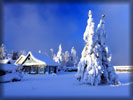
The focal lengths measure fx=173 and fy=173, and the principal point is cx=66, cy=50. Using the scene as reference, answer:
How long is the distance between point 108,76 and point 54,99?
9.85 metres

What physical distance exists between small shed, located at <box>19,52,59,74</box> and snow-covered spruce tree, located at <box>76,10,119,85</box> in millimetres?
24080

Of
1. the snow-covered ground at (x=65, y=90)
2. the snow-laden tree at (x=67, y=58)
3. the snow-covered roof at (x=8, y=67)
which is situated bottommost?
the snow-covered ground at (x=65, y=90)

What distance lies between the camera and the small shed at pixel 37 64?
42406 mm

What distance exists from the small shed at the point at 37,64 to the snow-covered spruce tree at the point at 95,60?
24080 mm

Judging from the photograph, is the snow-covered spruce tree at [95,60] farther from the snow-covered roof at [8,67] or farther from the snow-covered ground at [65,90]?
the snow-covered roof at [8,67]

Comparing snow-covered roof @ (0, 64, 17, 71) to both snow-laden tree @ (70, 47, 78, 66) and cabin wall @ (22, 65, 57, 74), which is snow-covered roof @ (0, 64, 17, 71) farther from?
snow-laden tree @ (70, 47, 78, 66)

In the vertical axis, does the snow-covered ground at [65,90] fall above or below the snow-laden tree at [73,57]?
below

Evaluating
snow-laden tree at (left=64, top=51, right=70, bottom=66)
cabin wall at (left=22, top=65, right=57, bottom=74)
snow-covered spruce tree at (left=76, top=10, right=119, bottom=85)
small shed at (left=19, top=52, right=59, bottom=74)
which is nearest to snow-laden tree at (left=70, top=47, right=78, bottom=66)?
snow-laden tree at (left=64, top=51, right=70, bottom=66)

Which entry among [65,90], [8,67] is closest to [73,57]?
[8,67]

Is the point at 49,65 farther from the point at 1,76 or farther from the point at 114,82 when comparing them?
the point at 114,82

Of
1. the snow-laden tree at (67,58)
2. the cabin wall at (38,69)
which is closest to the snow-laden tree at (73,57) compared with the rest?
the snow-laden tree at (67,58)

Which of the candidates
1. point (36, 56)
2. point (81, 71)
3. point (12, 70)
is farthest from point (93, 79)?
point (36, 56)

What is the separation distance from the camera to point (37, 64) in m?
42.5

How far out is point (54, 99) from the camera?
→ 10875mm
